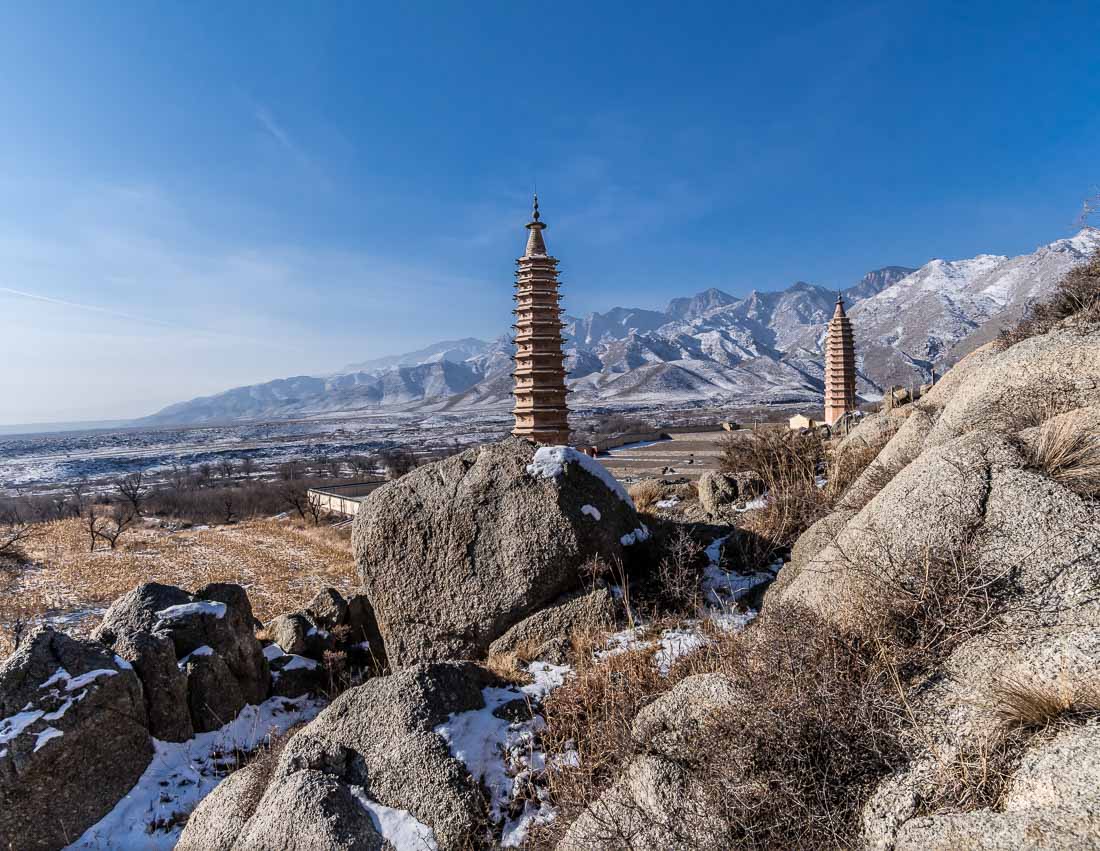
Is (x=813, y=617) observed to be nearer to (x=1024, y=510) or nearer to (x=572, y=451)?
(x=1024, y=510)

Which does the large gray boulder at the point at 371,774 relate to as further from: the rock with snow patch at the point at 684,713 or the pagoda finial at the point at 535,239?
the pagoda finial at the point at 535,239

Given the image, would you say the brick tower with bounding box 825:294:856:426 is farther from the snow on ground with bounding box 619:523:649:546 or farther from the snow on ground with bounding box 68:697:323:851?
the snow on ground with bounding box 68:697:323:851

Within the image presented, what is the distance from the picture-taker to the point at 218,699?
6391 mm

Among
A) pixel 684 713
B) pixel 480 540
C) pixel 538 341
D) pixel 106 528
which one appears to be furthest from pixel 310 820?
pixel 106 528

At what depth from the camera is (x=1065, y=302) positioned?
671cm

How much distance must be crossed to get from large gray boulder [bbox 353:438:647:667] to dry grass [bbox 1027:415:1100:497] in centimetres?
369

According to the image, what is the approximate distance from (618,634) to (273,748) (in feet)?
9.44

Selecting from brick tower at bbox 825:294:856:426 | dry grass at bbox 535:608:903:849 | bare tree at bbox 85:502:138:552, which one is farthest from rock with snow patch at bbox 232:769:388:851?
bare tree at bbox 85:502:138:552

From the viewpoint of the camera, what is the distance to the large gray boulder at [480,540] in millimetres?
6168

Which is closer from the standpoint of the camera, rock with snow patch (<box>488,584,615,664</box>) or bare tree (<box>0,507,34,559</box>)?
rock with snow patch (<box>488,584,615,664</box>)

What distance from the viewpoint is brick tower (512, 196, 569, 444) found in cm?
1970

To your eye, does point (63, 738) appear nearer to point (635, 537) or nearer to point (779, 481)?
point (635, 537)

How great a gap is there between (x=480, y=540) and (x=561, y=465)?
3.83ft

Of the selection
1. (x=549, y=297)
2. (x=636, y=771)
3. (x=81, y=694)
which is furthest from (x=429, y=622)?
(x=549, y=297)
